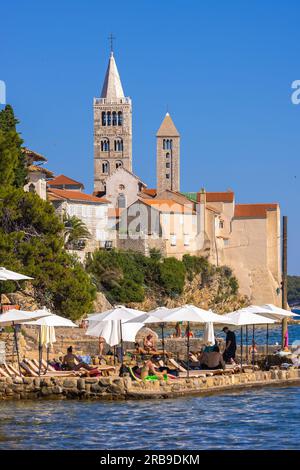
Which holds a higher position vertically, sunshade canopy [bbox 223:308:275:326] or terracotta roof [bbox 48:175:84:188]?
terracotta roof [bbox 48:175:84:188]

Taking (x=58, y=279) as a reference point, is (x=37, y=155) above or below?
above

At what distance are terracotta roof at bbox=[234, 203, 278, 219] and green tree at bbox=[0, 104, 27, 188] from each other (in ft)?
203

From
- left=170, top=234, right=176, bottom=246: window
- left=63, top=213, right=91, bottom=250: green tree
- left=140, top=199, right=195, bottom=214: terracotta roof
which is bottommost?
left=63, top=213, right=91, bottom=250: green tree

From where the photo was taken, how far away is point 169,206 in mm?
104750

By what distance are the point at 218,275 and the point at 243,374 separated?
78623mm

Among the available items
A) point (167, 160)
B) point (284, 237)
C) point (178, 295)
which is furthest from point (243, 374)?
point (167, 160)

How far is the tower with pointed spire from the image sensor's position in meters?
132

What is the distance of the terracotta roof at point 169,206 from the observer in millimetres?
103444

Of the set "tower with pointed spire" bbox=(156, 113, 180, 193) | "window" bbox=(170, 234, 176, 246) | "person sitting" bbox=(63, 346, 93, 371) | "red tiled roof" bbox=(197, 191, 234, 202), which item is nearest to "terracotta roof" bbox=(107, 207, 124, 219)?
"window" bbox=(170, 234, 176, 246)

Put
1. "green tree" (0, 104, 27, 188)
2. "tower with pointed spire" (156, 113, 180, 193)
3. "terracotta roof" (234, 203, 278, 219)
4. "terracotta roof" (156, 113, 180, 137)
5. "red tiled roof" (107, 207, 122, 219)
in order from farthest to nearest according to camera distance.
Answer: "terracotta roof" (156, 113, 180, 137), "tower with pointed spire" (156, 113, 180, 193), "terracotta roof" (234, 203, 278, 219), "red tiled roof" (107, 207, 122, 219), "green tree" (0, 104, 27, 188)

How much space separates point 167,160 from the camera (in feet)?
439

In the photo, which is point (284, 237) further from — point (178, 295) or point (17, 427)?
point (178, 295)

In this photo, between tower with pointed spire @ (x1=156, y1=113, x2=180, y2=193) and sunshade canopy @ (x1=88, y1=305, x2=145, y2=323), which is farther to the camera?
tower with pointed spire @ (x1=156, y1=113, x2=180, y2=193)

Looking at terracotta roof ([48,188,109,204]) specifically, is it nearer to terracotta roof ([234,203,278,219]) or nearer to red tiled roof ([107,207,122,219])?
red tiled roof ([107,207,122,219])
